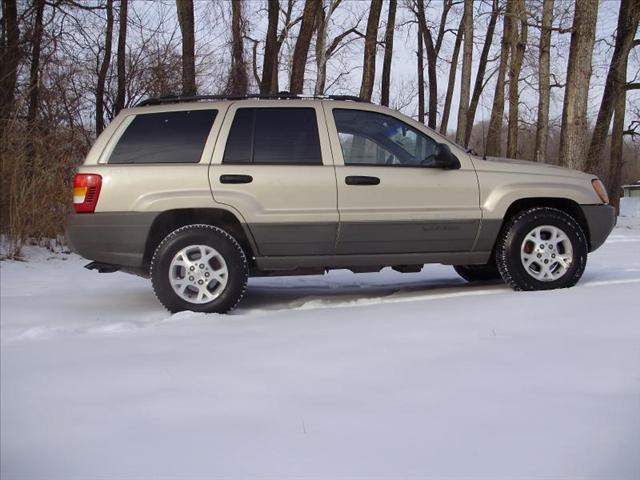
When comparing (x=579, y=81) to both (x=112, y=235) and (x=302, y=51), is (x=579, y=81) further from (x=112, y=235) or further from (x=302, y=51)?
(x=112, y=235)

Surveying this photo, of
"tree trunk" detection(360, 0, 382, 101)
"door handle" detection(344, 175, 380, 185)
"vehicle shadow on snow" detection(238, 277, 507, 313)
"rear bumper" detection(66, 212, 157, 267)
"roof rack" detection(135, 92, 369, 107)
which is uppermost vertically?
"tree trunk" detection(360, 0, 382, 101)

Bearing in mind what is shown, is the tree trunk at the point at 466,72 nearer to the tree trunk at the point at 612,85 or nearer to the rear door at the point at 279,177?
the tree trunk at the point at 612,85

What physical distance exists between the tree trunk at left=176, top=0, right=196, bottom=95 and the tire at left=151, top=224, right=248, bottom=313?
34.0 ft

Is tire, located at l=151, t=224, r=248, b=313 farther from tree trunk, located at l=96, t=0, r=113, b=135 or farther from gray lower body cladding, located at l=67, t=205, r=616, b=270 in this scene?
tree trunk, located at l=96, t=0, r=113, b=135

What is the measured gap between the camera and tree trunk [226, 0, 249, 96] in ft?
59.1

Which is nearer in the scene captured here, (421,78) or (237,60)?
(237,60)

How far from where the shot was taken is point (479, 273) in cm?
649

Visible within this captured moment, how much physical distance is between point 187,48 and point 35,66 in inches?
130

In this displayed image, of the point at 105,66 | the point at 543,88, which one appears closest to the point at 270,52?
the point at 105,66

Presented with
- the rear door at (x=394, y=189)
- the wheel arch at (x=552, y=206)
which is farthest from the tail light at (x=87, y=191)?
the wheel arch at (x=552, y=206)

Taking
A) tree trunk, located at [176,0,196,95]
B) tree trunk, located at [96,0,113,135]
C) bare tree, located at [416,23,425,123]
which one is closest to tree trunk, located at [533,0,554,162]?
tree trunk, located at [176,0,196,95]

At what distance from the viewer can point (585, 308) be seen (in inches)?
171

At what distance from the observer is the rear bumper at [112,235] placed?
492 centimetres

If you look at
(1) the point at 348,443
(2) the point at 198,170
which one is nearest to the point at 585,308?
(1) the point at 348,443
